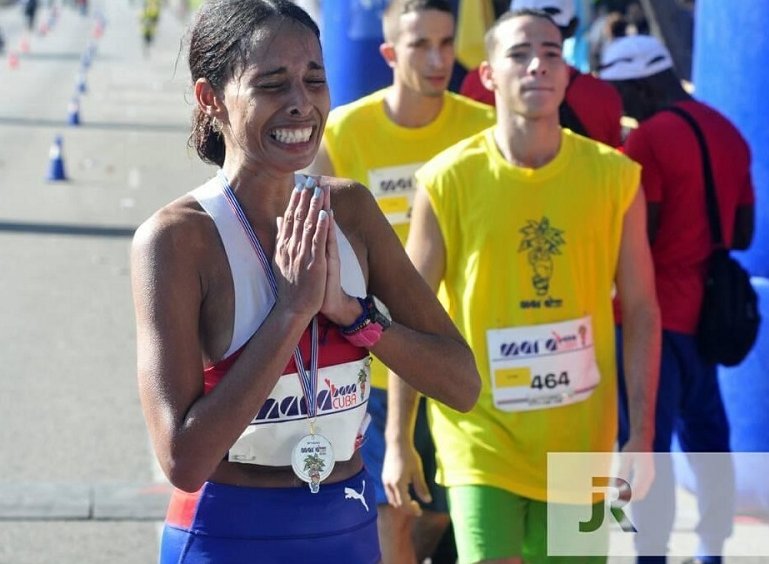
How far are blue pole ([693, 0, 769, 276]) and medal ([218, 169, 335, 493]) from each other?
4.37 metres

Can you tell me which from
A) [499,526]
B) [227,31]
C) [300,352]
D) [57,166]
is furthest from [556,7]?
[57,166]

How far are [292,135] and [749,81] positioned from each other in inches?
176

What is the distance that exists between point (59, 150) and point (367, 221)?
15942mm

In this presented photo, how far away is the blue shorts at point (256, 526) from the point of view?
9.43 feet

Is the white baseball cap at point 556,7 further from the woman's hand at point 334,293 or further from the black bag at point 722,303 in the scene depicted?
the woman's hand at point 334,293

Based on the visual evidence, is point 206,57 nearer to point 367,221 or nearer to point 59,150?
point 367,221

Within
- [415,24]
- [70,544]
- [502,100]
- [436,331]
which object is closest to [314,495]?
[436,331]

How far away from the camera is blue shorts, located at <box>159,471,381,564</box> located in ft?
9.43

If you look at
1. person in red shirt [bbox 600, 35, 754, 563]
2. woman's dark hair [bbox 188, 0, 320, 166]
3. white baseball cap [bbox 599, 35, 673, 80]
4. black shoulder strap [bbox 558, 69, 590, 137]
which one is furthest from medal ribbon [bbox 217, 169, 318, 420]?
white baseball cap [bbox 599, 35, 673, 80]

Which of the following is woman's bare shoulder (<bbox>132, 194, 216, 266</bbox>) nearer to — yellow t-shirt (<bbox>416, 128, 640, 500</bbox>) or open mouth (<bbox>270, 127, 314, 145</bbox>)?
open mouth (<bbox>270, 127, 314, 145</bbox>)

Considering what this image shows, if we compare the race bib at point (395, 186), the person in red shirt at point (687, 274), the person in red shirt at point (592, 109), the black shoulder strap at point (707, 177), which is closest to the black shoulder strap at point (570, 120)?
the person in red shirt at point (592, 109)

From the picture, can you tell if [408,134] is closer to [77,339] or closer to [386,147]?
[386,147]

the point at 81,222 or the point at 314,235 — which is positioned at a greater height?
the point at 314,235

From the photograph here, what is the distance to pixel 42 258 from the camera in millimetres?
12977
